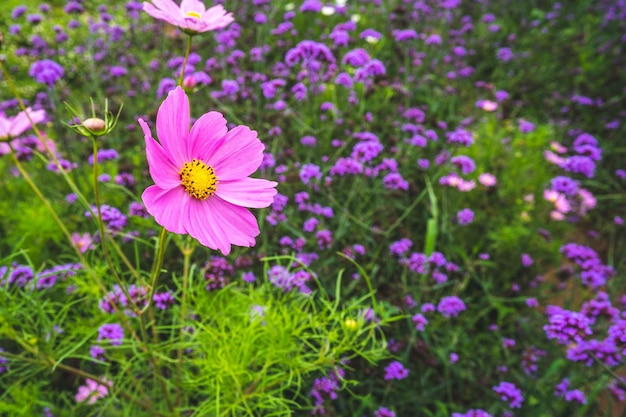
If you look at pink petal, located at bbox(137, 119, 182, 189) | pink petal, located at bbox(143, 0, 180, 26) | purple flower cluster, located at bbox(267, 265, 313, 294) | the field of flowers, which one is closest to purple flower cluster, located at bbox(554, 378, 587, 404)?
the field of flowers

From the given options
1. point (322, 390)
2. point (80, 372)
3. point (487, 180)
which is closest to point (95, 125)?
point (80, 372)

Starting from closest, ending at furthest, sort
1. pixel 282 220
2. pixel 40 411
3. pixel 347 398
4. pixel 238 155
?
pixel 238 155, pixel 40 411, pixel 347 398, pixel 282 220

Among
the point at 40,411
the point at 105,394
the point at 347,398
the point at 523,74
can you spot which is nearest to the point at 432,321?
the point at 347,398

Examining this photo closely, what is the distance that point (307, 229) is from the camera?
1.73m

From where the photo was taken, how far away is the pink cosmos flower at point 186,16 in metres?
0.80

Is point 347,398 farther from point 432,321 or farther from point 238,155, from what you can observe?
point 238,155

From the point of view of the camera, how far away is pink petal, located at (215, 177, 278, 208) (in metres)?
0.73

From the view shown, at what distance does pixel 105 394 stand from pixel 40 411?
1.21 feet

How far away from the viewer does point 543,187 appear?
2785mm

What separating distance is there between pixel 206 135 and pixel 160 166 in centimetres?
11

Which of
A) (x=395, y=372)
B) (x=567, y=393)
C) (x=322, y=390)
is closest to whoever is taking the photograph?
(x=322, y=390)

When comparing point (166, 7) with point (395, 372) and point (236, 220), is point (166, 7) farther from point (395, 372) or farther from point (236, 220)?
point (395, 372)

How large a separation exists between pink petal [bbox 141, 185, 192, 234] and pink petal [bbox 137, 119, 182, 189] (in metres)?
0.01

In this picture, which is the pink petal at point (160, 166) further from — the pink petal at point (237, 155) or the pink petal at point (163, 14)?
the pink petal at point (163, 14)
